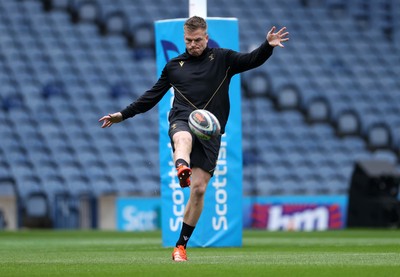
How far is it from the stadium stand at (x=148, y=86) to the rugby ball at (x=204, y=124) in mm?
12908

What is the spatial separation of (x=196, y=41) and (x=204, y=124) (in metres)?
0.81

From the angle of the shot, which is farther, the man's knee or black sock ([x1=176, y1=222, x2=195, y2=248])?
black sock ([x1=176, y1=222, x2=195, y2=248])

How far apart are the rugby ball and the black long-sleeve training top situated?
294 millimetres

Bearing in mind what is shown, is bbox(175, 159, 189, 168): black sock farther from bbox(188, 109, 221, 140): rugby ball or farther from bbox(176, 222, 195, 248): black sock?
bbox(176, 222, 195, 248): black sock

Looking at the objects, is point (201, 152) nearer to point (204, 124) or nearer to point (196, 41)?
point (204, 124)

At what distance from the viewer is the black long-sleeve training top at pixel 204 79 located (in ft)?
28.3

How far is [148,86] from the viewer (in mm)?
25766

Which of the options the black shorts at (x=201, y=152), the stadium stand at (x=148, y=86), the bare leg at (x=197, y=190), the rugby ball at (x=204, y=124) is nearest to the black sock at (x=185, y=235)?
the bare leg at (x=197, y=190)

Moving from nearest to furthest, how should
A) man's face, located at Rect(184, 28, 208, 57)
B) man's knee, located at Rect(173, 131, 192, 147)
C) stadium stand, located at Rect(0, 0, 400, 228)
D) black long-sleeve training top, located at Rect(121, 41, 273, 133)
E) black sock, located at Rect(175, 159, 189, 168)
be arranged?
black sock, located at Rect(175, 159, 189, 168) < man's knee, located at Rect(173, 131, 192, 147) < man's face, located at Rect(184, 28, 208, 57) < black long-sleeve training top, located at Rect(121, 41, 273, 133) < stadium stand, located at Rect(0, 0, 400, 228)

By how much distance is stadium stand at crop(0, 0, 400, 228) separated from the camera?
23.1 metres

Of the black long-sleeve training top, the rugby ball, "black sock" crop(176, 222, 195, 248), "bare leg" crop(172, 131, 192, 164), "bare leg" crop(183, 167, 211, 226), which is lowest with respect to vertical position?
"black sock" crop(176, 222, 195, 248)

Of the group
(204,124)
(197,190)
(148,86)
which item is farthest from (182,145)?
(148,86)

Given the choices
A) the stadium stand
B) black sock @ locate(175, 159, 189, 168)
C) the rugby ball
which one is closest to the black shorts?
the rugby ball

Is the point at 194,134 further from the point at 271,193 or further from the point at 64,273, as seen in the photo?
the point at 271,193
